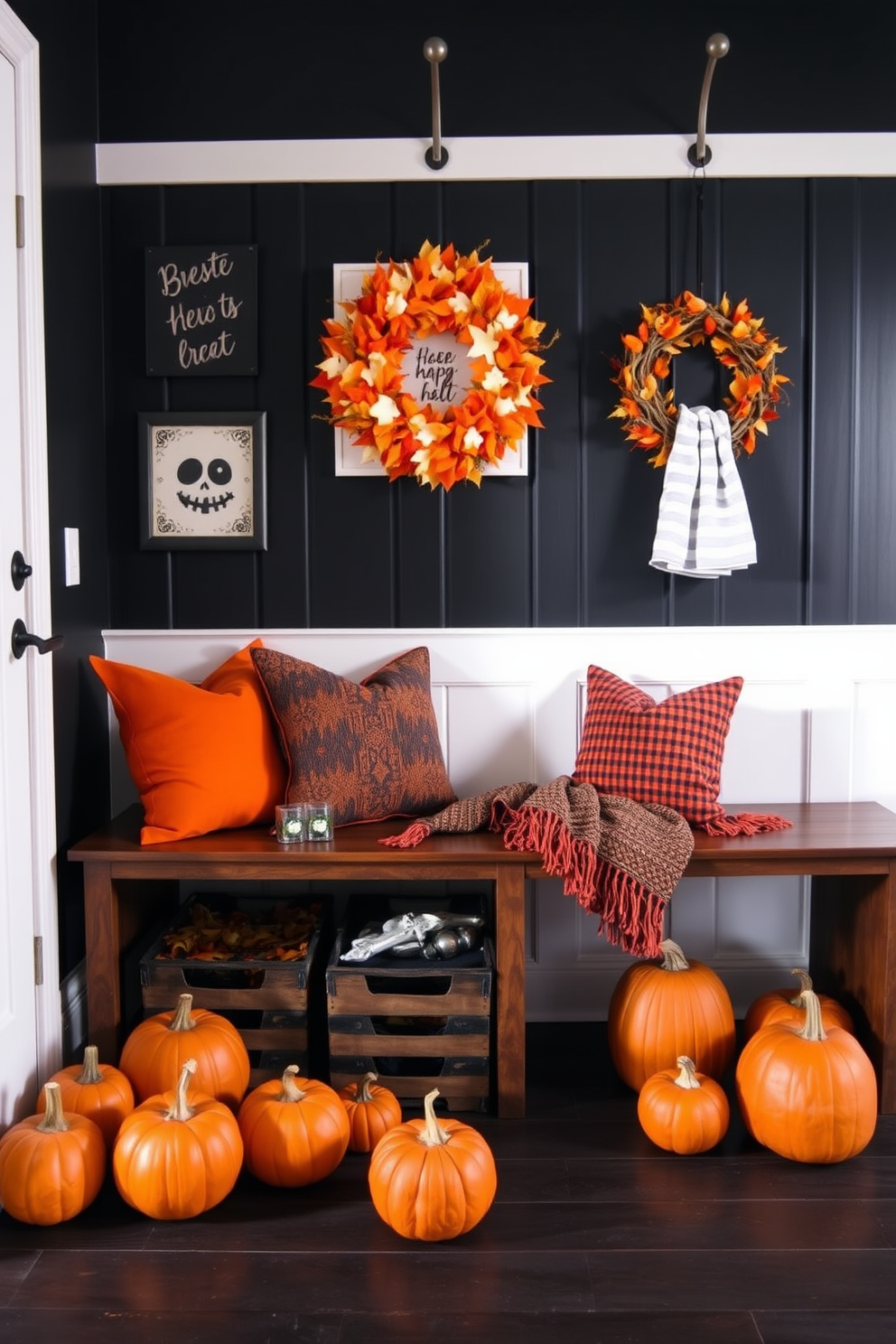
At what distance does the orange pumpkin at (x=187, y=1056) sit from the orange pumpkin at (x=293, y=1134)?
0.12m

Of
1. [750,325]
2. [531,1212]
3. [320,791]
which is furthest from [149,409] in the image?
[531,1212]

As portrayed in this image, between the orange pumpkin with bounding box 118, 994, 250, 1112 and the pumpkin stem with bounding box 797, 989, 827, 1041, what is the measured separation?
44.1 inches

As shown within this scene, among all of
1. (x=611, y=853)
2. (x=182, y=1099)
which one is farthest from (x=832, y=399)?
(x=182, y=1099)

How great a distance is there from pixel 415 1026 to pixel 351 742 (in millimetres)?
639

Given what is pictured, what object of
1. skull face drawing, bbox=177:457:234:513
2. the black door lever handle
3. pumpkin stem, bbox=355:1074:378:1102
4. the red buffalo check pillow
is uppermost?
skull face drawing, bbox=177:457:234:513

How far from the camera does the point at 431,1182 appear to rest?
1916mm

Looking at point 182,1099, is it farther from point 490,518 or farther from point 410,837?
point 490,518

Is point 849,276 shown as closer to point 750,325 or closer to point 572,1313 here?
point 750,325

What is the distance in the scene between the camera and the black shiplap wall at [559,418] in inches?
112

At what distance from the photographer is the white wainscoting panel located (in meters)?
2.92

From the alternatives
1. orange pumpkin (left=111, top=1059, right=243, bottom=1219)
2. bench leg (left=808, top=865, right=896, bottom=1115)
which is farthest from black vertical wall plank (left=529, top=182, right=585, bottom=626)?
orange pumpkin (left=111, top=1059, right=243, bottom=1219)

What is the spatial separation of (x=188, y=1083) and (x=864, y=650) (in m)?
1.92

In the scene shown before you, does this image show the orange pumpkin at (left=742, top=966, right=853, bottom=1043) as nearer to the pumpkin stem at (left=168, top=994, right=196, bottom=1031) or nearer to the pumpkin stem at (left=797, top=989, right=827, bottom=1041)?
the pumpkin stem at (left=797, top=989, right=827, bottom=1041)

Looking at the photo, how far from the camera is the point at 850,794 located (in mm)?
2963
